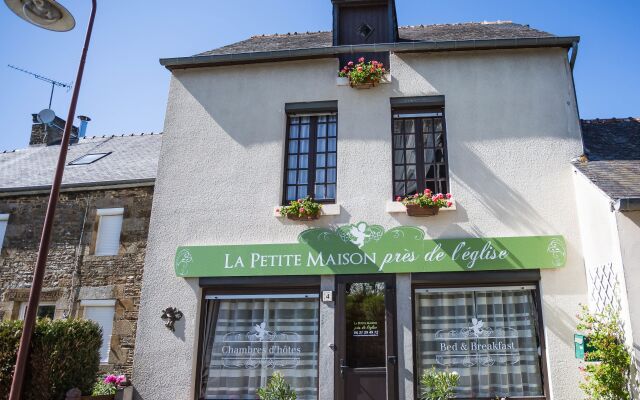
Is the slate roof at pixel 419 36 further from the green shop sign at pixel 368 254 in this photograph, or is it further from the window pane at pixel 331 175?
the green shop sign at pixel 368 254

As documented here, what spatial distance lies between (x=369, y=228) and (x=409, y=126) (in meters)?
1.91

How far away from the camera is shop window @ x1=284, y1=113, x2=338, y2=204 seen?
341 inches

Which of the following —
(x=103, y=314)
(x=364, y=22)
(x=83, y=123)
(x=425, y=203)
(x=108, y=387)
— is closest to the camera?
(x=425, y=203)

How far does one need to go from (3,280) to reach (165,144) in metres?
4.24

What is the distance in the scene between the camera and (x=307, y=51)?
900 centimetres

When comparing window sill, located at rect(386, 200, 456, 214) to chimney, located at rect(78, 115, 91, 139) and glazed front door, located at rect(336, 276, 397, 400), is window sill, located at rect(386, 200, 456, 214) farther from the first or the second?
chimney, located at rect(78, 115, 91, 139)

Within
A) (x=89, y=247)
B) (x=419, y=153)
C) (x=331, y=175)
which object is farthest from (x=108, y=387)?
(x=419, y=153)

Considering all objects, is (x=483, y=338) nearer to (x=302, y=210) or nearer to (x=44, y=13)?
(x=302, y=210)

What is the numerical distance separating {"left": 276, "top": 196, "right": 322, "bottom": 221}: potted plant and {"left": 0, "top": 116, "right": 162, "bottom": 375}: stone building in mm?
3041

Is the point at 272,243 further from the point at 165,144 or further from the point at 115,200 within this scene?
the point at 115,200

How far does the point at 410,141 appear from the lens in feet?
28.6

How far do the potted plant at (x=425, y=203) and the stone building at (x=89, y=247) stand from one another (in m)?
4.77

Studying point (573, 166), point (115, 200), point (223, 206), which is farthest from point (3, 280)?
point (573, 166)

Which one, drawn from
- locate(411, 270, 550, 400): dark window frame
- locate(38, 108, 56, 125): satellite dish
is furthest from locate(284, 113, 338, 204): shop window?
locate(38, 108, 56, 125): satellite dish
